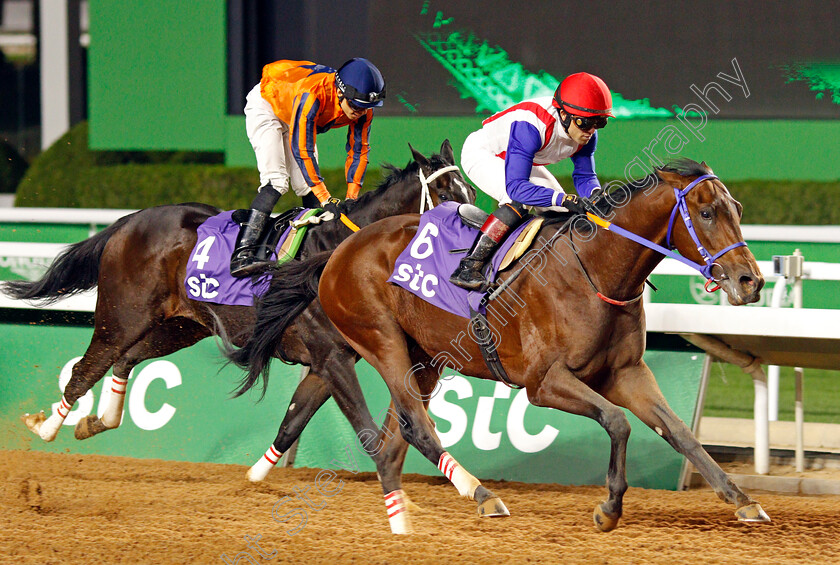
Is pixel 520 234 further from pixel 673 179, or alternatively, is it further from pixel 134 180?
pixel 134 180

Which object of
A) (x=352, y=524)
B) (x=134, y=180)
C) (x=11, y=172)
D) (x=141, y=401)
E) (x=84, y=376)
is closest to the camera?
(x=352, y=524)

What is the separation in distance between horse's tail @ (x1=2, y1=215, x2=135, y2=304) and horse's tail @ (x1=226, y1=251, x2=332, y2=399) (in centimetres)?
104

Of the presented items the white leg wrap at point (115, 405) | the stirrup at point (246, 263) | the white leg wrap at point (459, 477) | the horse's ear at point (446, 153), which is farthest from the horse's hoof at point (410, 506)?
the white leg wrap at point (115, 405)

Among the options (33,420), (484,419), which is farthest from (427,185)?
(33,420)

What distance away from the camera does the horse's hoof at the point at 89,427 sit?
4.67 meters

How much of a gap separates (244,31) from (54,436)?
5050mm

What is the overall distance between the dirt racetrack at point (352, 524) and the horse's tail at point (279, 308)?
531mm

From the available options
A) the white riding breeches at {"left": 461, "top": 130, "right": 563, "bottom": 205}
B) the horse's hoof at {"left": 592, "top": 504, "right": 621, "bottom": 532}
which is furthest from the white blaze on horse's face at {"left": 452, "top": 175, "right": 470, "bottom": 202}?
the horse's hoof at {"left": 592, "top": 504, "right": 621, "bottom": 532}

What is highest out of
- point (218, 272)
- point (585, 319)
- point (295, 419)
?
point (585, 319)

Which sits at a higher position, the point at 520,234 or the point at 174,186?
the point at 520,234

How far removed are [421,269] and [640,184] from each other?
0.82 meters

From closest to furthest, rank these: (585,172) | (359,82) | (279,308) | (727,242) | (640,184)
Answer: (727,242), (640,184), (585,172), (279,308), (359,82)

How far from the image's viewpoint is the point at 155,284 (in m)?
4.55

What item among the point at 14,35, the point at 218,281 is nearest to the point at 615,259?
the point at 218,281
